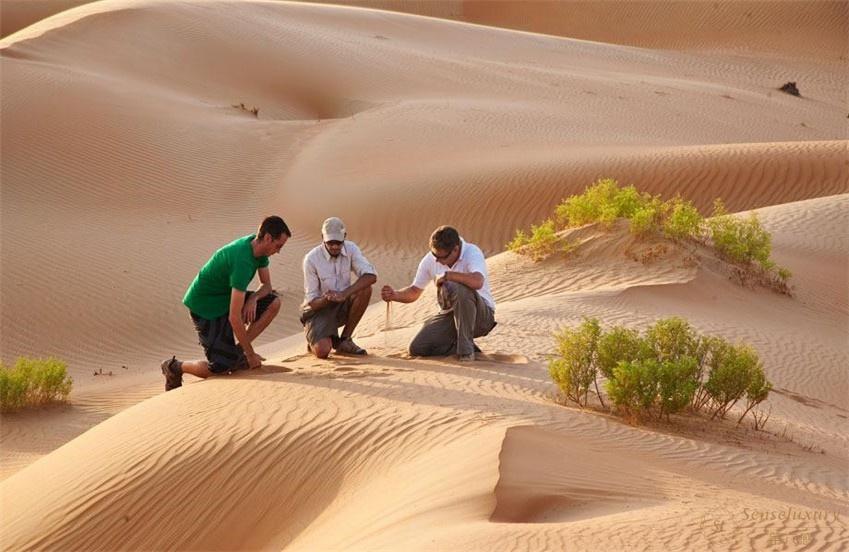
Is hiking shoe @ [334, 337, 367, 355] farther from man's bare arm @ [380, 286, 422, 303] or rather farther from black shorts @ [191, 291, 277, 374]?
black shorts @ [191, 291, 277, 374]

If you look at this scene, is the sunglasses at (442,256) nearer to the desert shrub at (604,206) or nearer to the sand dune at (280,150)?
the desert shrub at (604,206)

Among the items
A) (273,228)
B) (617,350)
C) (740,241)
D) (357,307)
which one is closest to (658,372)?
(617,350)

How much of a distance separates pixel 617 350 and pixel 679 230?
6133 millimetres

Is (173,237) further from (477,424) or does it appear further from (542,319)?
(477,424)

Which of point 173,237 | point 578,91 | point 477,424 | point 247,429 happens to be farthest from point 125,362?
point 578,91

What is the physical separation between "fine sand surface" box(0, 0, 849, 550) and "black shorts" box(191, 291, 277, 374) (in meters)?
0.30

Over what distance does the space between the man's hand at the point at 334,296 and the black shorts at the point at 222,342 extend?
487 millimetres

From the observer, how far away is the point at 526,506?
21.8 feet

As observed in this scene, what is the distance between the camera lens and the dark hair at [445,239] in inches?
401

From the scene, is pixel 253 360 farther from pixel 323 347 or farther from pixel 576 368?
pixel 576 368

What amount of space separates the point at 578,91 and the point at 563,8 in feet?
75.7

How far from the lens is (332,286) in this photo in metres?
10.6

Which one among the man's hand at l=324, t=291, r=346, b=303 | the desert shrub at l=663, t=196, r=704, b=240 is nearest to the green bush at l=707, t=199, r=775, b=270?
the desert shrub at l=663, t=196, r=704, b=240

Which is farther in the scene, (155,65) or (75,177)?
(155,65)
